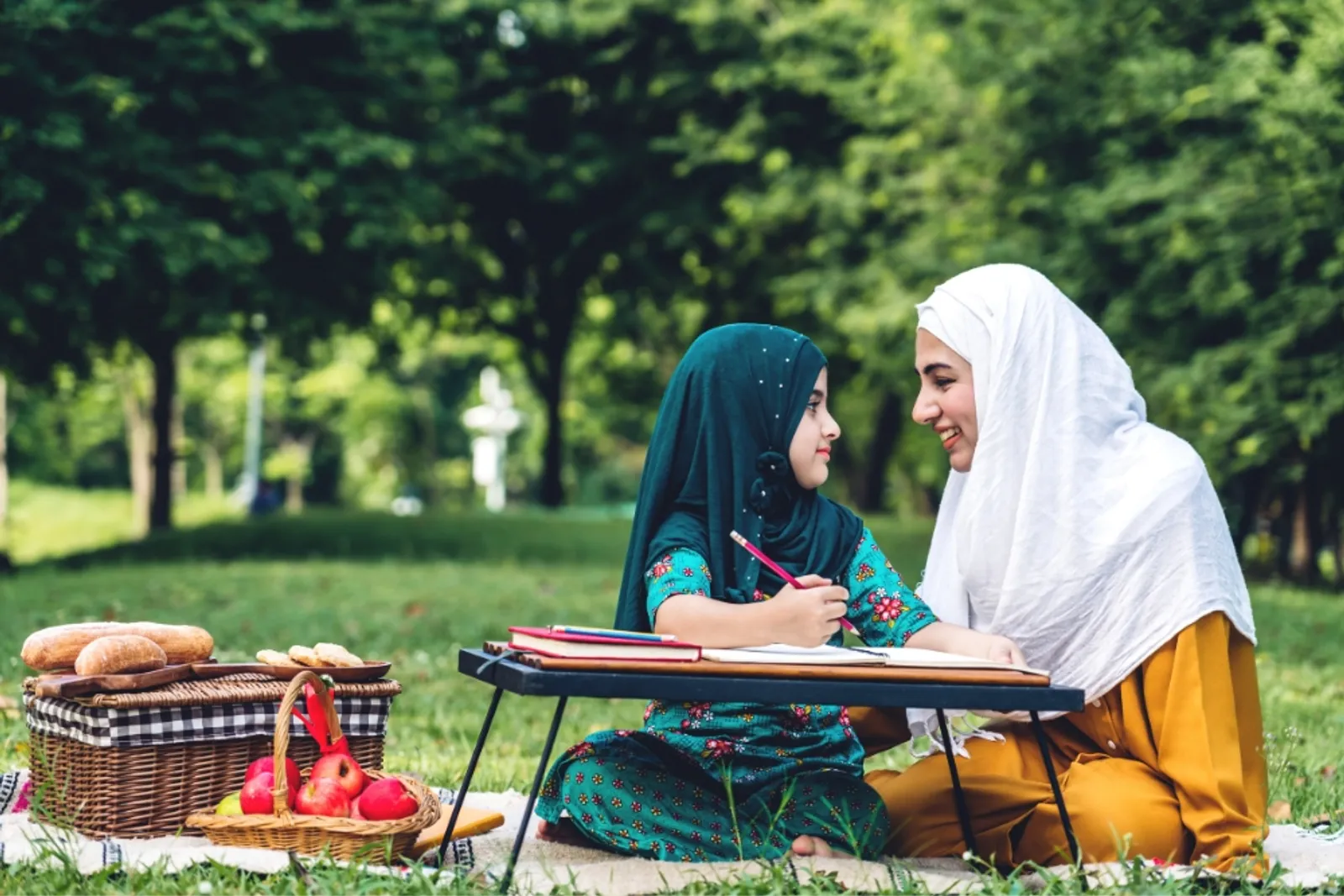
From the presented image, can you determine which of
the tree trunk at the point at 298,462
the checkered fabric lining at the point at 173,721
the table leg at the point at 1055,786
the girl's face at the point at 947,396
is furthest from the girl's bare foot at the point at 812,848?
the tree trunk at the point at 298,462

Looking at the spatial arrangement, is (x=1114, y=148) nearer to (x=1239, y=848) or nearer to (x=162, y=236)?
(x=162, y=236)

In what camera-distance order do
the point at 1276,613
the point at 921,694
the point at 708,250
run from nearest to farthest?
the point at 921,694, the point at 1276,613, the point at 708,250

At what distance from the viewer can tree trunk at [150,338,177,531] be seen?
67.4ft

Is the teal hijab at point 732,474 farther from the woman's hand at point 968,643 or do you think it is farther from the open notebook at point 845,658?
the open notebook at point 845,658

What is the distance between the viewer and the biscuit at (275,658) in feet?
13.8

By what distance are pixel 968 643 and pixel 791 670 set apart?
0.71 metres

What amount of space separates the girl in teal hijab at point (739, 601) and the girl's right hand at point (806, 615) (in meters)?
0.16

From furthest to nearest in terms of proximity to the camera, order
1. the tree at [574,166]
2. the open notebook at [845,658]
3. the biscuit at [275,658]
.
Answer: the tree at [574,166] → the biscuit at [275,658] → the open notebook at [845,658]

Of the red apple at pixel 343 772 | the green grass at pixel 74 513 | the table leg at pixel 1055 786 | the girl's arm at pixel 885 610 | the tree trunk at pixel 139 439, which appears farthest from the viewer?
the green grass at pixel 74 513

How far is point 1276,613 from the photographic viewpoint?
1203 cm

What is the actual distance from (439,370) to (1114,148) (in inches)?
1420

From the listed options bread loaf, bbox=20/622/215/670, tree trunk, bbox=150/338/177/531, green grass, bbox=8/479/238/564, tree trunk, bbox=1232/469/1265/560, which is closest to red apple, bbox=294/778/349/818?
bread loaf, bbox=20/622/215/670

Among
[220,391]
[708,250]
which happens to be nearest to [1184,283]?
[708,250]

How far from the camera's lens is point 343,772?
3.85m
